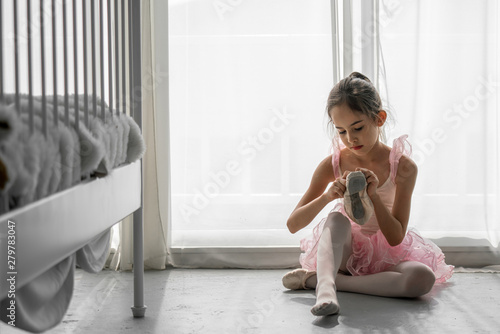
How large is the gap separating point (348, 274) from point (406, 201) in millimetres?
267

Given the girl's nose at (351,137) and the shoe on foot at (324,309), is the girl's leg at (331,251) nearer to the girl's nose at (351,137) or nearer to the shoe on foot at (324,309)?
the shoe on foot at (324,309)

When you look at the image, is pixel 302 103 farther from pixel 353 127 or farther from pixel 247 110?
pixel 353 127

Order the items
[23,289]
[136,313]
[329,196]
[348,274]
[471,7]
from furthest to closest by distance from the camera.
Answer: [471,7], [348,274], [329,196], [136,313], [23,289]

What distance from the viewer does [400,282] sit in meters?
1.56

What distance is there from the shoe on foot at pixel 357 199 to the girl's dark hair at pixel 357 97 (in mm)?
212

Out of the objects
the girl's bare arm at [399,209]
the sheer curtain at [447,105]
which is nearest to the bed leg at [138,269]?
the girl's bare arm at [399,209]

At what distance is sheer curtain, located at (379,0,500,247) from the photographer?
6.51ft

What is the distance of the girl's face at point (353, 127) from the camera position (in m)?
1.62

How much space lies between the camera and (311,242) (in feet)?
5.82

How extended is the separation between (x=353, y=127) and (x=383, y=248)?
35 cm

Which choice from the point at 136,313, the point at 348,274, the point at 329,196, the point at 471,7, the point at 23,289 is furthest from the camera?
the point at 471,7

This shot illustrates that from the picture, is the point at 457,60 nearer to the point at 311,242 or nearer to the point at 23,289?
the point at 311,242

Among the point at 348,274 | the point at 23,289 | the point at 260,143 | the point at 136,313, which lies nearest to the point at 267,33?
the point at 260,143

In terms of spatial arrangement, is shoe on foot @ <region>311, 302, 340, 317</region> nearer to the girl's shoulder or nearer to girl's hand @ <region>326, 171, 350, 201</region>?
girl's hand @ <region>326, 171, 350, 201</region>
